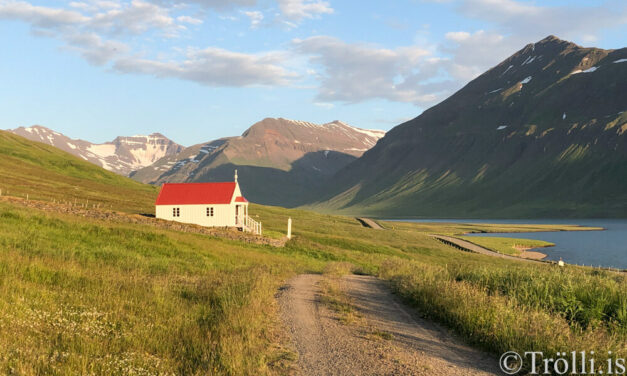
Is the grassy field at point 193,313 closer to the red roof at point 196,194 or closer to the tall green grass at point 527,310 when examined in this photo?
the tall green grass at point 527,310

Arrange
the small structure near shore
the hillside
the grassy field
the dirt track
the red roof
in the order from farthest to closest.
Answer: the hillside → the red roof → the small structure near shore → the dirt track → the grassy field

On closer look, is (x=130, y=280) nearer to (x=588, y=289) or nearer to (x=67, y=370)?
(x=67, y=370)

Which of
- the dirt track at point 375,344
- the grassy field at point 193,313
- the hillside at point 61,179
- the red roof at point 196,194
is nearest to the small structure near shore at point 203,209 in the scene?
the red roof at point 196,194

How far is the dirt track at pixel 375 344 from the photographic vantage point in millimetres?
9750

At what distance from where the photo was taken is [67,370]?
841 centimetres

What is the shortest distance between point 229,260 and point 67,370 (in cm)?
2325

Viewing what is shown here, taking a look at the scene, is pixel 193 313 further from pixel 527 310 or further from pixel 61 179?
pixel 61 179

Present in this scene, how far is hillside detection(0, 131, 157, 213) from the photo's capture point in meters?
86.4

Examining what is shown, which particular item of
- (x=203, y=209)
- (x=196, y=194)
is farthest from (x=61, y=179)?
(x=203, y=209)

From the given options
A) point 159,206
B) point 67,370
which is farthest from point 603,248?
point 67,370

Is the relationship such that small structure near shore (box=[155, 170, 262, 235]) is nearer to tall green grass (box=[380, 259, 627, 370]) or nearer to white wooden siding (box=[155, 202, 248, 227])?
white wooden siding (box=[155, 202, 248, 227])

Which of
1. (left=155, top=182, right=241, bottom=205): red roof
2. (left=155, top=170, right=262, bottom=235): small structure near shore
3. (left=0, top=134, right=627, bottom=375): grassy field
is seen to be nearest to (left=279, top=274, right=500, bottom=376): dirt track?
(left=0, top=134, right=627, bottom=375): grassy field

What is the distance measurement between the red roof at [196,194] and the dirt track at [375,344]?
45.3 metres

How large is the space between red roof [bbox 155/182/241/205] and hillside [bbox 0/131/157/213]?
78.8 ft
